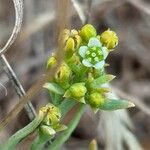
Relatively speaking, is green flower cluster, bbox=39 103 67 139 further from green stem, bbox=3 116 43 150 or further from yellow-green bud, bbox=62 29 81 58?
yellow-green bud, bbox=62 29 81 58

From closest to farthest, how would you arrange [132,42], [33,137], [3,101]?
[33,137]
[3,101]
[132,42]

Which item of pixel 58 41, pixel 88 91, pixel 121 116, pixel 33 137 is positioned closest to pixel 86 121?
pixel 121 116

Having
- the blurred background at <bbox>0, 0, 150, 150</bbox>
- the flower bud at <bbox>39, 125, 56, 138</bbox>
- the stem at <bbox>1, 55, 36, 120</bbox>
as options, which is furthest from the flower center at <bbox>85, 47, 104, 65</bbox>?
the blurred background at <bbox>0, 0, 150, 150</bbox>

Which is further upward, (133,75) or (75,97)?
(75,97)

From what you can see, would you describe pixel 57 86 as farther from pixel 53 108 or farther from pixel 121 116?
pixel 121 116

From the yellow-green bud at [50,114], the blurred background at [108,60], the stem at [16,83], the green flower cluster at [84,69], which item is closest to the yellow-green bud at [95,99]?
the green flower cluster at [84,69]

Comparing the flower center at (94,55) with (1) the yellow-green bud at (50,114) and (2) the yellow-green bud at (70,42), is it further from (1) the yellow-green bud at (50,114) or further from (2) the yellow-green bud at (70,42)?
(1) the yellow-green bud at (50,114)
